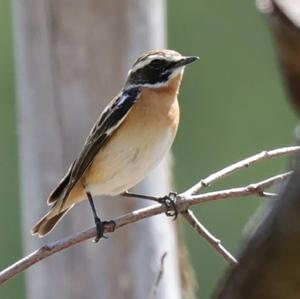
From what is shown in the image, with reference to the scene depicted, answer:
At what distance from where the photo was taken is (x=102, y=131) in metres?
3.12

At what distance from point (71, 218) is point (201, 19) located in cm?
674

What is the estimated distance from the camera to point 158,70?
3213mm

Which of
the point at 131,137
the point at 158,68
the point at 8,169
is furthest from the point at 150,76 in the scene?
the point at 8,169

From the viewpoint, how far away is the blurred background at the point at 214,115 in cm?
923

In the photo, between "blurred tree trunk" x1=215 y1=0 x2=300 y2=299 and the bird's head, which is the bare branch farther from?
"blurred tree trunk" x1=215 y1=0 x2=300 y2=299

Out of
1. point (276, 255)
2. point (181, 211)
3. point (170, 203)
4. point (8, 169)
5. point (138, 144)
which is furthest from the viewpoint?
point (8, 169)

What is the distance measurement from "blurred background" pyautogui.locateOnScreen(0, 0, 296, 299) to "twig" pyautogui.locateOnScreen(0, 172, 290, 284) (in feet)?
21.3

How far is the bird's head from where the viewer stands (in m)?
3.19

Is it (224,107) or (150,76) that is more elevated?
(150,76)

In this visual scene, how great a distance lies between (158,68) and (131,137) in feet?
0.94

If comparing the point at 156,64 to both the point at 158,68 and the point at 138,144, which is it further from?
the point at 138,144

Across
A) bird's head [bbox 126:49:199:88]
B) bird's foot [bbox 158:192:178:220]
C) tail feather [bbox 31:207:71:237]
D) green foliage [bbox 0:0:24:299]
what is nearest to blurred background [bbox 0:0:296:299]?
green foliage [bbox 0:0:24:299]

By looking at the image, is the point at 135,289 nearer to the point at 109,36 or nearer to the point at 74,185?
the point at 109,36

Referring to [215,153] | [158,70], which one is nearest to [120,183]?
[158,70]
